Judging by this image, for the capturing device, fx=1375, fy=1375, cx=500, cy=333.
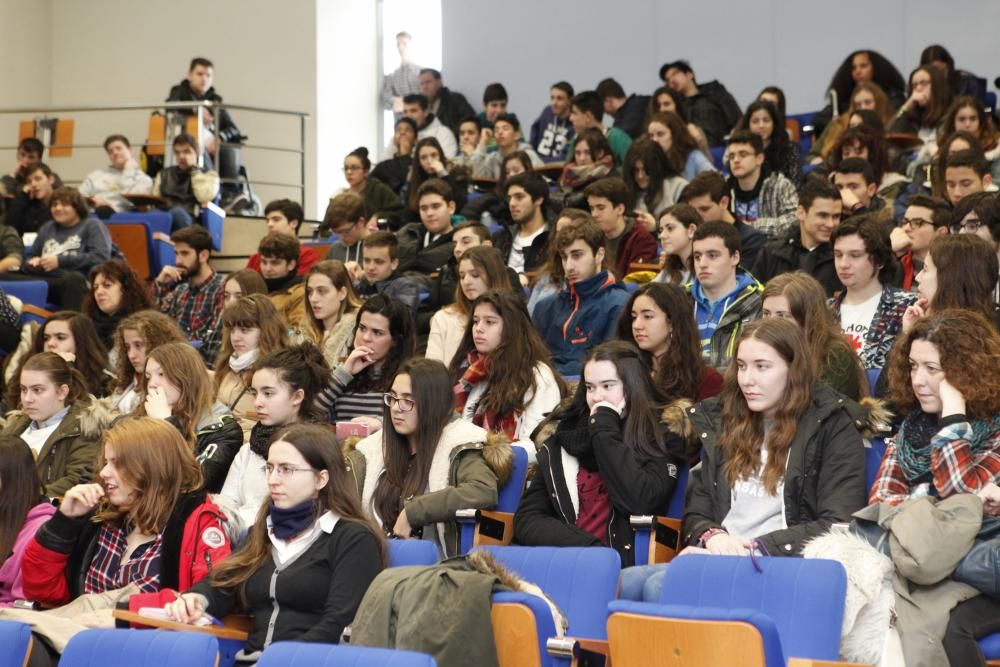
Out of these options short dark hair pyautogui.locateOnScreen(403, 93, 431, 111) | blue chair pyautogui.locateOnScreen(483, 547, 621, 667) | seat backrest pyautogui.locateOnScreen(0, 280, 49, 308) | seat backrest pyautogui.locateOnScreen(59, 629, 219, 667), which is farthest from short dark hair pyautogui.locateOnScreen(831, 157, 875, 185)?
short dark hair pyautogui.locateOnScreen(403, 93, 431, 111)

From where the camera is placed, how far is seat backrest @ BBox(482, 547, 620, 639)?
11.1ft

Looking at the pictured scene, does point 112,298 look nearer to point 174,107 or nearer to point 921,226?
point 921,226

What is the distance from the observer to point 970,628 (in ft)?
10.2

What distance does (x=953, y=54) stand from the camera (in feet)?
35.7

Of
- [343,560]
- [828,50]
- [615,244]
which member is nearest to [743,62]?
[828,50]

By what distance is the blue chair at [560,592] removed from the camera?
310cm

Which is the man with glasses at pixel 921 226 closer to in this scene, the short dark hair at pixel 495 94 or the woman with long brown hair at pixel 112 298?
the woman with long brown hair at pixel 112 298

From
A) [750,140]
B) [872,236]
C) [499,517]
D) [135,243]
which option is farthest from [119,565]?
[135,243]

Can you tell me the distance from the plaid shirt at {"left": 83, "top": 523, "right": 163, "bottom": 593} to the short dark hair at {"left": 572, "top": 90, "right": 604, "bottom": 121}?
6389 mm

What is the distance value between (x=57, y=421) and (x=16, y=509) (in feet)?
3.34

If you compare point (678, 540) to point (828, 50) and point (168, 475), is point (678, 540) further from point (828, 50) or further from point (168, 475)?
point (828, 50)

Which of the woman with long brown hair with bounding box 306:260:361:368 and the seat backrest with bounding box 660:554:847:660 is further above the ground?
the woman with long brown hair with bounding box 306:260:361:368

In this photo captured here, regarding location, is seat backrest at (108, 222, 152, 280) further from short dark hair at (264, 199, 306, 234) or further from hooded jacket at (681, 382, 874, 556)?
hooded jacket at (681, 382, 874, 556)

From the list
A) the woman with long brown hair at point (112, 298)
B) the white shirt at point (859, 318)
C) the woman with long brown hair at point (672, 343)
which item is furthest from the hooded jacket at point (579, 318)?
the woman with long brown hair at point (112, 298)
